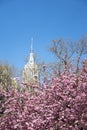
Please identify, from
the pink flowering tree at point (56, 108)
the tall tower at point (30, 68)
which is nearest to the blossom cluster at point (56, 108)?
the pink flowering tree at point (56, 108)

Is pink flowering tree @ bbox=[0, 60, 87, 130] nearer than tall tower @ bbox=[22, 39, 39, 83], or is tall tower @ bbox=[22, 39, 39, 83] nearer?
pink flowering tree @ bbox=[0, 60, 87, 130]

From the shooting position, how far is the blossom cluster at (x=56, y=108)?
21.5 feet

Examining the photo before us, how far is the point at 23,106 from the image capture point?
25.2 ft

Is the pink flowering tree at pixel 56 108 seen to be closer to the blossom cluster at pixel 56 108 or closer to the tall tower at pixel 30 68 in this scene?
the blossom cluster at pixel 56 108

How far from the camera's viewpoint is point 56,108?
6719mm

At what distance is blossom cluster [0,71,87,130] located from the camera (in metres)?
6.55

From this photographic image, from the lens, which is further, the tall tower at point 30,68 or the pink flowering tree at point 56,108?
the tall tower at point 30,68

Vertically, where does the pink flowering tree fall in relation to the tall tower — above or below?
below

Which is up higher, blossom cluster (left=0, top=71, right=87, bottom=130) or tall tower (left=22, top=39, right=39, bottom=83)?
tall tower (left=22, top=39, right=39, bottom=83)

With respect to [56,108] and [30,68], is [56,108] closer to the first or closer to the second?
[56,108]

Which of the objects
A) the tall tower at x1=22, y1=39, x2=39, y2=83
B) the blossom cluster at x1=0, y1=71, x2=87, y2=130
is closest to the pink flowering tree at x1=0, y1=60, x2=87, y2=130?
the blossom cluster at x1=0, y1=71, x2=87, y2=130

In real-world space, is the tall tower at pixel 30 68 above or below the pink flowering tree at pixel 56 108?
above

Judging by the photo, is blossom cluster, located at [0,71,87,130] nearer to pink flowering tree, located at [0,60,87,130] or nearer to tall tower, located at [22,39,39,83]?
pink flowering tree, located at [0,60,87,130]

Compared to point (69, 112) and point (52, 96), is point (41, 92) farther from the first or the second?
point (69, 112)
